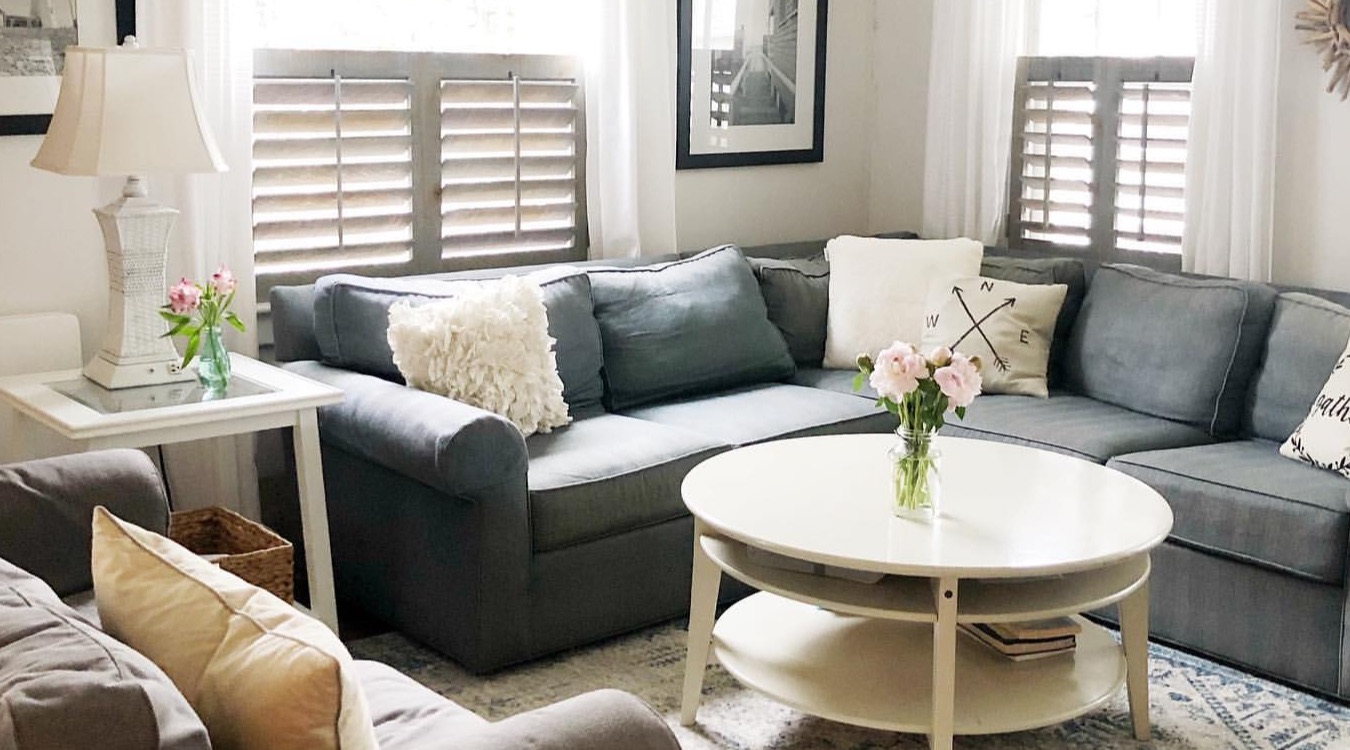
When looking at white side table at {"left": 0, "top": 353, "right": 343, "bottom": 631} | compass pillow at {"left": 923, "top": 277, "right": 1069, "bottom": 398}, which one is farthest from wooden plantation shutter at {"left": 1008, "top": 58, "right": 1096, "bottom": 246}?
white side table at {"left": 0, "top": 353, "right": 343, "bottom": 631}

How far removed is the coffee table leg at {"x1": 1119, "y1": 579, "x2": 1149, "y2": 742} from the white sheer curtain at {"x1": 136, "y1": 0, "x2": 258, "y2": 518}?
2.19m

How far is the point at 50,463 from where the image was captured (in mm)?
2469

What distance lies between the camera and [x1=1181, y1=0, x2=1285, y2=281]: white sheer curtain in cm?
412

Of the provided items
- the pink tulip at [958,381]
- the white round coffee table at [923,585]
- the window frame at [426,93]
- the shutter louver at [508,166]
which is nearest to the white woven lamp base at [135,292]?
the window frame at [426,93]

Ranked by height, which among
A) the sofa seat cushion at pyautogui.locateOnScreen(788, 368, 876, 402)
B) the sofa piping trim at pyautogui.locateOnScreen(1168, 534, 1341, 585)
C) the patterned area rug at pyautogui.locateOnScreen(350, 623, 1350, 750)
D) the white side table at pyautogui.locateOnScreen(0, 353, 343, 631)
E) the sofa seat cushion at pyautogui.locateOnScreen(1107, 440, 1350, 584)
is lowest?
the patterned area rug at pyautogui.locateOnScreen(350, 623, 1350, 750)

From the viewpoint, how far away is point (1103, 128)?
185 inches

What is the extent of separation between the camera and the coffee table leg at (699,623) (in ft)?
9.84

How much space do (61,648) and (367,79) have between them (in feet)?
9.27

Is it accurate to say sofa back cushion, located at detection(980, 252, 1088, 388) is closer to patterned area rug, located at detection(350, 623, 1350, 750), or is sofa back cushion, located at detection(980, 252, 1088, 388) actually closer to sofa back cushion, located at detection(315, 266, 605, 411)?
patterned area rug, located at detection(350, 623, 1350, 750)

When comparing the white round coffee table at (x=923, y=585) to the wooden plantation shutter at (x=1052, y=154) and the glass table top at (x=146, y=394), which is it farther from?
the wooden plantation shutter at (x=1052, y=154)

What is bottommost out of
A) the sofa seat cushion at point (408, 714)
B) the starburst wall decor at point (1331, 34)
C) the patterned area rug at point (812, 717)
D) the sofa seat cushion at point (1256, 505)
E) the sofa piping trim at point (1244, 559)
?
the patterned area rug at point (812, 717)

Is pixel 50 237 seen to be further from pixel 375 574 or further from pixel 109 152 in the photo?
pixel 375 574

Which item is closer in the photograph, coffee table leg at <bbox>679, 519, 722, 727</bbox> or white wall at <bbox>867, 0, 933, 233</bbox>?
coffee table leg at <bbox>679, 519, 722, 727</bbox>

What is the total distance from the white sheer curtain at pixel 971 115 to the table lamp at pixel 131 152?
2.71m
